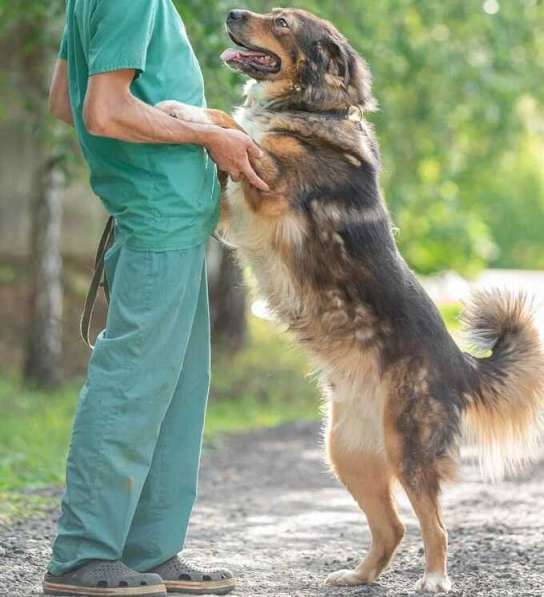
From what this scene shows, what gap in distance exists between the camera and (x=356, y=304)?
5.19 m

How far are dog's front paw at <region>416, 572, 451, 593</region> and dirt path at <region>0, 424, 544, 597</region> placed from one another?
51mm

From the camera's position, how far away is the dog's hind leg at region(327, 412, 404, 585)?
5363 millimetres

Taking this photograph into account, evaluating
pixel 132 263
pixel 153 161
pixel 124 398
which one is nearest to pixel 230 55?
pixel 153 161

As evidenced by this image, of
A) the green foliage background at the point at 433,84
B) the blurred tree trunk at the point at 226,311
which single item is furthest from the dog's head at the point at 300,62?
the blurred tree trunk at the point at 226,311

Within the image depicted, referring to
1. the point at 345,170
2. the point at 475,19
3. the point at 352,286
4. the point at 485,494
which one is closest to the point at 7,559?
the point at 352,286

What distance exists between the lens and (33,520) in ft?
21.4

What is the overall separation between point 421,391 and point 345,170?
1.00 meters

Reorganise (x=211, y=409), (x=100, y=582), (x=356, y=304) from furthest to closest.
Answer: (x=211, y=409)
(x=356, y=304)
(x=100, y=582)

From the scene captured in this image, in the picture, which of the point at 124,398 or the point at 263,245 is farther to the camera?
the point at 263,245

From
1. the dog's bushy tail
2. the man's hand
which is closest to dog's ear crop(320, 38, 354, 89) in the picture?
the man's hand

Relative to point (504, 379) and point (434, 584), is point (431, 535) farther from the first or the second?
point (504, 379)

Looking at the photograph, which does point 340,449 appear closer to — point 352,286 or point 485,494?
point 352,286

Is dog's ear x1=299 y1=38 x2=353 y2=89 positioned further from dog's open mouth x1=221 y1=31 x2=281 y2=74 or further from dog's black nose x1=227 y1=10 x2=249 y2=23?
dog's black nose x1=227 y1=10 x2=249 y2=23

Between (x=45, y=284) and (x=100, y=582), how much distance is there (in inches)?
346
